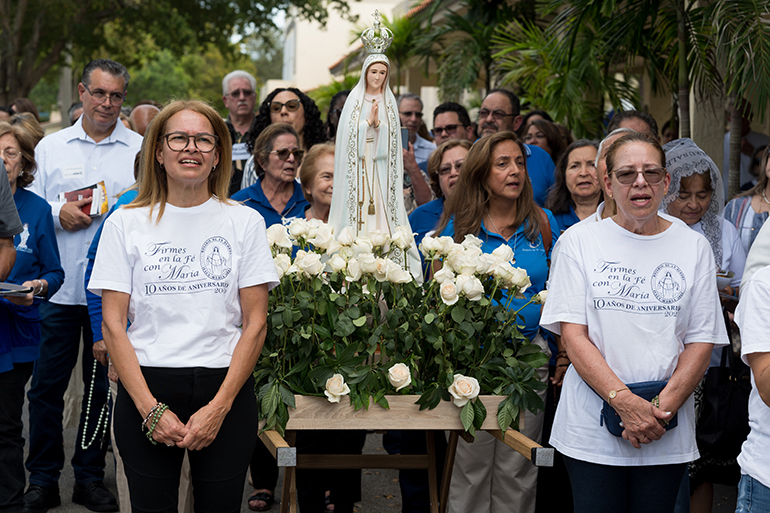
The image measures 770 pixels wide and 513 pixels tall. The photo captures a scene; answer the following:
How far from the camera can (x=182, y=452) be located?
119 inches

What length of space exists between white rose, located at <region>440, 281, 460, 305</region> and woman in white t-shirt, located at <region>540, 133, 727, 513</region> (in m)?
0.43

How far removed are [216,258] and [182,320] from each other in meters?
0.25

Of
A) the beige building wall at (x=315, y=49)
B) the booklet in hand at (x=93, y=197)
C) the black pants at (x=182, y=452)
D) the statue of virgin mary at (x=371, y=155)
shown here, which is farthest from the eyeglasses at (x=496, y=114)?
the beige building wall at (x=315, y=49)

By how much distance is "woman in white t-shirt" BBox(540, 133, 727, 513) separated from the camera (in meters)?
3.09

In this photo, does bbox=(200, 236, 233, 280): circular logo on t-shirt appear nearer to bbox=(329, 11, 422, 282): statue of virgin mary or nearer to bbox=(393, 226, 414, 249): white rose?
bbox=(393, 226, 414, 249): white rose

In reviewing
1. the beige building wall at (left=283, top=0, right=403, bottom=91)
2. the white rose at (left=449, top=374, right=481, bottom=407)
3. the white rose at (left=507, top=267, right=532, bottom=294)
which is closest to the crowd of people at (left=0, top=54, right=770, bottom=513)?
the white rose at (left=507, top=267, right=532, bottom=294)

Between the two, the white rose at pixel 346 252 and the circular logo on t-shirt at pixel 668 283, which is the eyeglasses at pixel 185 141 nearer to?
the white rose at pixel 346 252

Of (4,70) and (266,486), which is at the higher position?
(4,70)

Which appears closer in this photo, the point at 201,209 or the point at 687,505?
the point at 201,209

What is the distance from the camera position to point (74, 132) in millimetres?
5383

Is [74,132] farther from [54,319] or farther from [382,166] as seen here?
[382,166]

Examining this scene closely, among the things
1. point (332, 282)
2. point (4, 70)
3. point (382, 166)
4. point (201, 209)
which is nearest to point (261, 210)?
point (382, 166)

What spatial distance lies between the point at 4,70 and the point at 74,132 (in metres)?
13.9

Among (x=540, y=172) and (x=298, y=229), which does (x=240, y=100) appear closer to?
(x=540, y=172)
